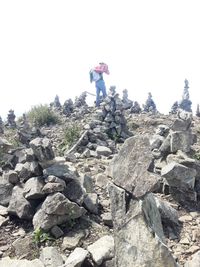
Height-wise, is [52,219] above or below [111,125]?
below

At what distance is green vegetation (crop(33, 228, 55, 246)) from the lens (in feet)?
20.9

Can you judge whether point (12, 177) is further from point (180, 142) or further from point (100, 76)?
point (100, 76)

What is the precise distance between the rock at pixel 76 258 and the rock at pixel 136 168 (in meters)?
1.23

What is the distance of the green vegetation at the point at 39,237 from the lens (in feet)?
20.9

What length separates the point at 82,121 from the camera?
60.8ft

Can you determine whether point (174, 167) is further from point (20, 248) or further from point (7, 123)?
point (7, 123)

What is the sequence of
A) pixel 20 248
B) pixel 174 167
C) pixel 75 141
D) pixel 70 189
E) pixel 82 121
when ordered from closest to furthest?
pixel 20 248, pixel 70 189, pixel 174 167, pixel 75 141, pixel 82 121

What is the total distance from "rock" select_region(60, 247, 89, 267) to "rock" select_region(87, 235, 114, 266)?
5.8 inches

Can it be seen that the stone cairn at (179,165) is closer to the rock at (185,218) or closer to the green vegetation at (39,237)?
the rock at (185,218)

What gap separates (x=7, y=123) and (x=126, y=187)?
17.2 meters

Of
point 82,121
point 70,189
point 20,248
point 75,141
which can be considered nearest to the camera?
point 20,248

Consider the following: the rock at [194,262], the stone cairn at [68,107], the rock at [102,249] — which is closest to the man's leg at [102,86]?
the stone cairn at [68,107]

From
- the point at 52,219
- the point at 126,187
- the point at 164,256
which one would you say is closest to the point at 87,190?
the point at 52,219

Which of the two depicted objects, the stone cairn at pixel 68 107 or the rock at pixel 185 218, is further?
the stone cairn at pixel 68 107
